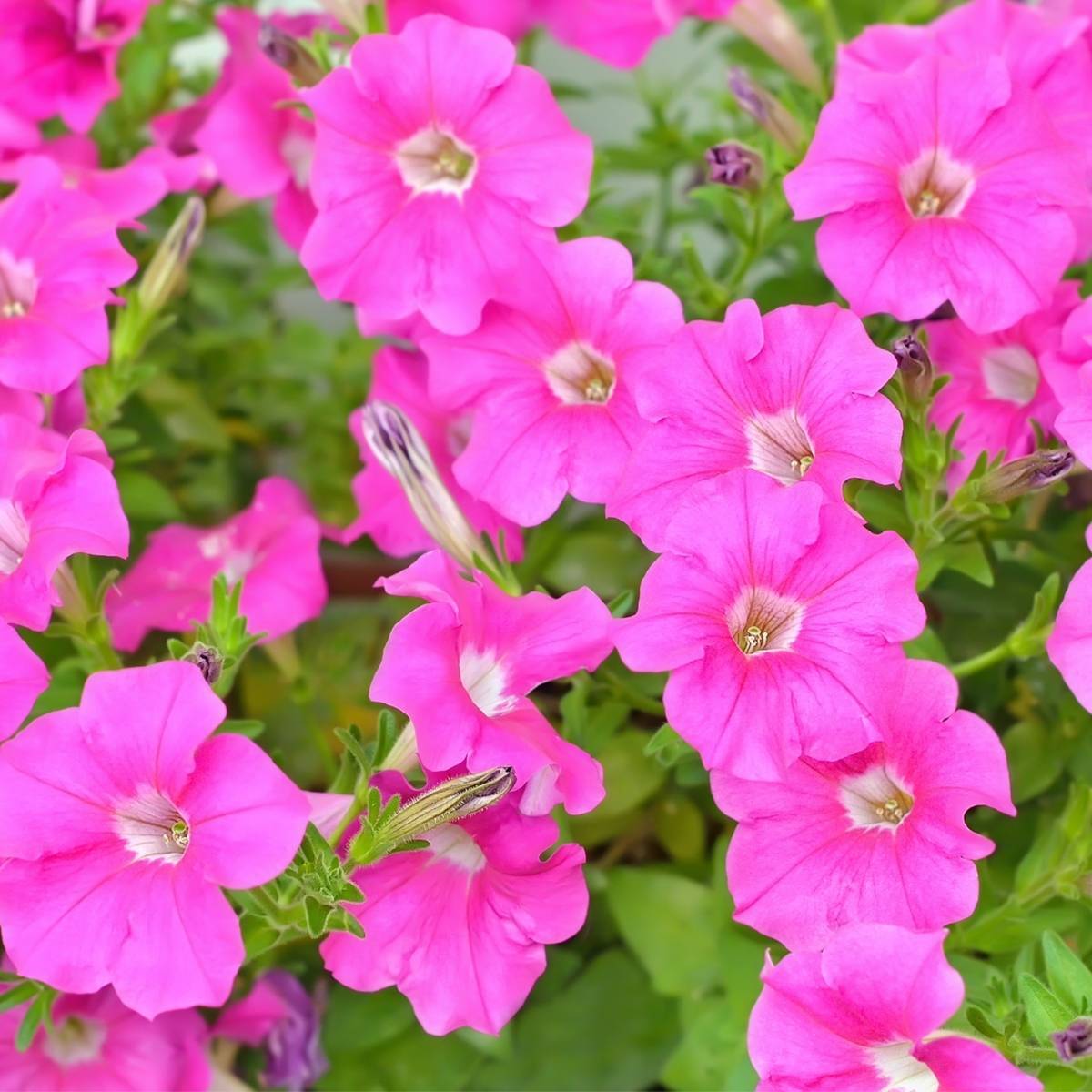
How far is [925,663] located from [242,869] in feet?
0.88

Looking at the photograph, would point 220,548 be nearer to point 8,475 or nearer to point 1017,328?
point 8,475

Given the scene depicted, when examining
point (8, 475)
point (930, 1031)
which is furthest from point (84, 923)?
point (930, 1031)

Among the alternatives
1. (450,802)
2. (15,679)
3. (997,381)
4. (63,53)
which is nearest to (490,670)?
(450,802)

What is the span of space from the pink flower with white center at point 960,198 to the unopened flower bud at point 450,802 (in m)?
0.26

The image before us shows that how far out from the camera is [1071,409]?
515mm

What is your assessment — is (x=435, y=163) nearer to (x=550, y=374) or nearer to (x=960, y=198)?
(x=550, y=374)

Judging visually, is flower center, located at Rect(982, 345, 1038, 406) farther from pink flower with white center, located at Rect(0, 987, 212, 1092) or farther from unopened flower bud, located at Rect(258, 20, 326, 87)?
pink flower with white center, located at Rect(0, 987, 212, 1092)

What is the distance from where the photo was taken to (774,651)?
50 centimetres

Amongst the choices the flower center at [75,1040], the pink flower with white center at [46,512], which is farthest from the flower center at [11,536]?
the flower center at [75,1040]

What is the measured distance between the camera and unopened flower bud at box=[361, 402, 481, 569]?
23.8 inches

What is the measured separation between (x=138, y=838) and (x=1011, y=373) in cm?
45

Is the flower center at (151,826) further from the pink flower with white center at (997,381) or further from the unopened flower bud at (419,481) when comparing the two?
the pink flower with white center at (997,381)

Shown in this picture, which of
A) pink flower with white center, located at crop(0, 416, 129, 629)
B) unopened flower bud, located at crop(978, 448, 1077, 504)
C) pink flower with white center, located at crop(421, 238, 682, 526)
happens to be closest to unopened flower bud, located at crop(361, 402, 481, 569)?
pink flower with white center, located at crop(421, 238, 682, 526)

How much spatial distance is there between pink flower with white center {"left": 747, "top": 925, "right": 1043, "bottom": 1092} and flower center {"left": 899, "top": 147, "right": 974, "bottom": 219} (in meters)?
0.32
